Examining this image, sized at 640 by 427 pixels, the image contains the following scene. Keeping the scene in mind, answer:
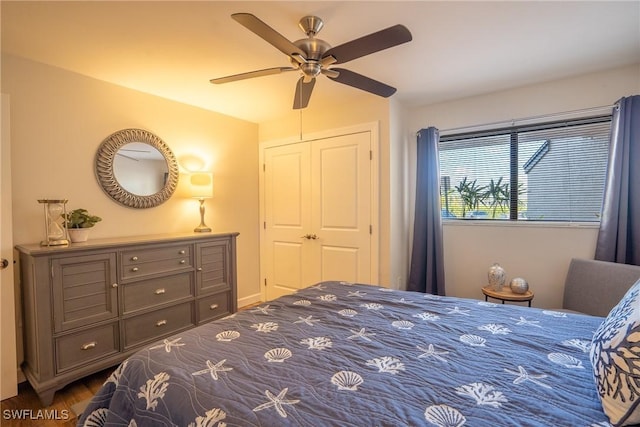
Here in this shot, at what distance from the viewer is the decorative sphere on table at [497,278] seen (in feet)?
8.68

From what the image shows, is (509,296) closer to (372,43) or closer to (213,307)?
(372,43)

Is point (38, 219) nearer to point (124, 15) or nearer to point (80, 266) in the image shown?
point (80, 266)

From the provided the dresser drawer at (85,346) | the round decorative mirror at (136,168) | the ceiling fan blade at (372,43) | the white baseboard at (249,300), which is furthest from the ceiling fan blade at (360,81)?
the white baseboard at (249,300)

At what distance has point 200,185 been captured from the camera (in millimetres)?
3127

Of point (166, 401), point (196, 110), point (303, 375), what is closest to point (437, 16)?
point (303, 375)

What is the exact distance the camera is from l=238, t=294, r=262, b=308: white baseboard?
384 centimetres

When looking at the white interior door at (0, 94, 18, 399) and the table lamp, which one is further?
the table lamp

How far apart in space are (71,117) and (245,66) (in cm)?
150

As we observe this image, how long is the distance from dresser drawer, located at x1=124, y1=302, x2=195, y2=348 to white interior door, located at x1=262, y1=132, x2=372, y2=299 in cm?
136

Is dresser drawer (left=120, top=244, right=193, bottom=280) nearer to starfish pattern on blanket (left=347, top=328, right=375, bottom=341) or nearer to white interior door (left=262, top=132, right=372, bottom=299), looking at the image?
white interior door (left=262, top=132, right=372, bottom=299)

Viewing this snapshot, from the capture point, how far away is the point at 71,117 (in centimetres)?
245

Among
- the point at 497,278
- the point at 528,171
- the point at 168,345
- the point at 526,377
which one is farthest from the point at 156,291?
the point at 528,171

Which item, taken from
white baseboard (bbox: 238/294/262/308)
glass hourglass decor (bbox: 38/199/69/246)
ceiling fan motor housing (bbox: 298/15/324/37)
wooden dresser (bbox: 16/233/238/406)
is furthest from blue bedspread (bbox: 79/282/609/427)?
white baseboard (bbox: 238/294/262/308)

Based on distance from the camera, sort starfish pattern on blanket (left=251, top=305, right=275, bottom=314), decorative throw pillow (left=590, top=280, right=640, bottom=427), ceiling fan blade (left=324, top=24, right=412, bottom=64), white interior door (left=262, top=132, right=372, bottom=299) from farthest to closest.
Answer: white interior door (left=262, top=132, right=372, bottom=299) → starfish pattern on blanket (left=251, top=305, right=275, bottom=314) → ceiling fan blade (left=324, top=24, right=412, bottom=64) → decorative throw pillow (left=590, top=280, right=640, bottom=427)
